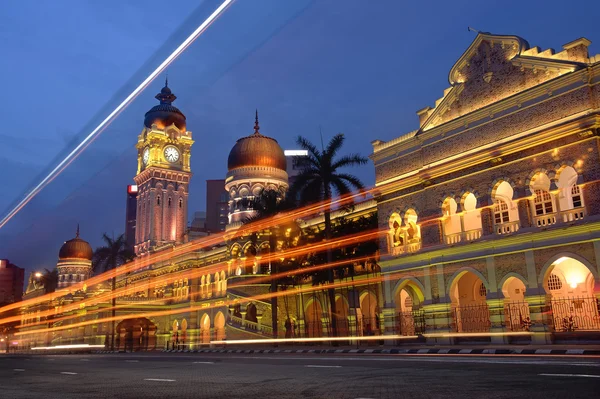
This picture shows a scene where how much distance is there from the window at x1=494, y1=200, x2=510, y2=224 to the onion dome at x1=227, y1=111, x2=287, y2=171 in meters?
29.9

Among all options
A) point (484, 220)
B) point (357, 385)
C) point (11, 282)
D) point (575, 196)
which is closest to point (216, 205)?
point (484, 220)

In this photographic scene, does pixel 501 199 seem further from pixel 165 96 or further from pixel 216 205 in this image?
pixel 216 205

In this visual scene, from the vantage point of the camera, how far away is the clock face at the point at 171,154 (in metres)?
81.6

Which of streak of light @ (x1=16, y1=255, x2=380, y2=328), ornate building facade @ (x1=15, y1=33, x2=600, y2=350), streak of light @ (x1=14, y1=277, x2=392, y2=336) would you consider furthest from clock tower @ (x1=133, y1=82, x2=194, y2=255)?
ornate building facade @ (x1=15, y1=33, x2=600, y2=350)

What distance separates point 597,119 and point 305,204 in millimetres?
16195

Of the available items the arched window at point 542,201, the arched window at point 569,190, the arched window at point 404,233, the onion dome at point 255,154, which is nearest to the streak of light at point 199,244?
the arched window at point 404,233

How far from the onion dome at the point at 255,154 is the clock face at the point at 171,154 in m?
28.3

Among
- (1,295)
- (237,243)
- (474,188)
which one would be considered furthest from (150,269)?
(1,295)

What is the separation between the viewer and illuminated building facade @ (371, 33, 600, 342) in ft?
75.2

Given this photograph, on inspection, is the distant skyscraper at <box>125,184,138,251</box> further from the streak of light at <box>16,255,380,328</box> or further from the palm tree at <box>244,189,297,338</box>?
the palm tree at <box>244,189,297,338</box>

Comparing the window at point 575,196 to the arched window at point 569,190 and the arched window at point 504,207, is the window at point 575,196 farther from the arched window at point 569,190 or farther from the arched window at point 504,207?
the arched window at point 504,207

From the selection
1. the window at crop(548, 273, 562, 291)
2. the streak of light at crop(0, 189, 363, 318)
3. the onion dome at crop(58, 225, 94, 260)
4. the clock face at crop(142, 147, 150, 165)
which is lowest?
the window at crop(548, 273, 562, 291)

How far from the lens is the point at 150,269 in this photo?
65.2 meters

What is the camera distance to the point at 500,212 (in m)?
27.5
